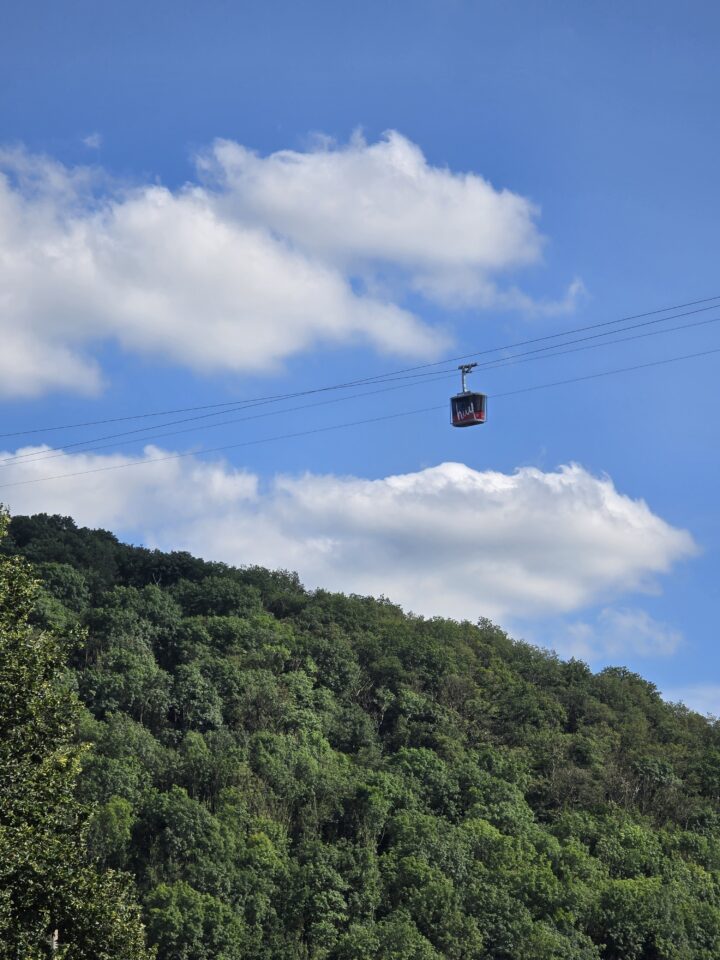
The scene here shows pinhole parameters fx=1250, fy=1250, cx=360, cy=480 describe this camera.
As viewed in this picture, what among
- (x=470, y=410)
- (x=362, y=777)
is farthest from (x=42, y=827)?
(x=362, y=777)

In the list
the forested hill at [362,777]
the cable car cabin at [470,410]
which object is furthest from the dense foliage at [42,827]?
the forested hill at [362,777]

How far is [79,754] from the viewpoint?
29.2 metres

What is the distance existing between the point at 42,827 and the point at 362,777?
6019 centimetres

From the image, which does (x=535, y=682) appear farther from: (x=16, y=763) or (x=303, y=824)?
(x=16, y=763)

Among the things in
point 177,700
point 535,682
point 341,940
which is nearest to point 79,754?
point 341,940

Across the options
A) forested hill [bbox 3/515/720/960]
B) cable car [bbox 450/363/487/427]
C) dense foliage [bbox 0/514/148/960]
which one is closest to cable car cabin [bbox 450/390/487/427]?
cable car [bbox 450/363/487/427]

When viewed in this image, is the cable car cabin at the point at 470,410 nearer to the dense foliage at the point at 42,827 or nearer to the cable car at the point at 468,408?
the cable car at the point at 468,408

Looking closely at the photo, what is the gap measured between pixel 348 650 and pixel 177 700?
1930 cm

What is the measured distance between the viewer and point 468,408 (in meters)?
36.4

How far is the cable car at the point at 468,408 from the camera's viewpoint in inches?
1427

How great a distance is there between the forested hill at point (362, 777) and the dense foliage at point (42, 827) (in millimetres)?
36299

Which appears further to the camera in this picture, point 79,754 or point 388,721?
point 388,721

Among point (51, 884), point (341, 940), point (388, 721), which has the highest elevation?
point (388, 721)

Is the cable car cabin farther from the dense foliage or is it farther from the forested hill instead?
the forested hill
